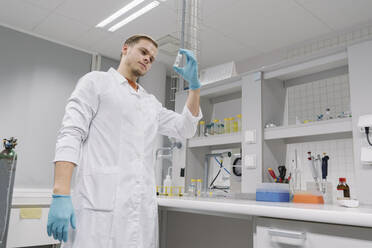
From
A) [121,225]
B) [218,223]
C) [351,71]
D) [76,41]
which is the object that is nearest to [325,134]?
[351,71]

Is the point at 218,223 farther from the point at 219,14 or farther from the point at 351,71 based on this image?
the point at 219,14

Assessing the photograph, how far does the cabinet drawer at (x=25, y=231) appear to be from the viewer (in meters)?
2.56

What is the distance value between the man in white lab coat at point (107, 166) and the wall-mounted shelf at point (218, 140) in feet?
3.96

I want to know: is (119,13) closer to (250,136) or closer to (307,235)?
(250,136)

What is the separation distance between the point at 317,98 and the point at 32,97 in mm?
2978

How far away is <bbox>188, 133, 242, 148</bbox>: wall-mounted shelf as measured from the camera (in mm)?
2482

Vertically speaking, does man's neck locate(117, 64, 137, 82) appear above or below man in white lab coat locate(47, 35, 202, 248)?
above

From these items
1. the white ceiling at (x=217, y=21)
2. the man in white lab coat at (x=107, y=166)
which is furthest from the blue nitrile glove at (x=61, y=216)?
the white ceiling at (x=217, y=21)

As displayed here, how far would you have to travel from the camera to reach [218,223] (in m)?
1.70

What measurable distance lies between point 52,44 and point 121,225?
10.4 feet

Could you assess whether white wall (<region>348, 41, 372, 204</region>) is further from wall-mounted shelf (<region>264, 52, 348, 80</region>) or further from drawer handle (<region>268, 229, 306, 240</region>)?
drawer handle (<region>268, 229, 306, 240</region>)

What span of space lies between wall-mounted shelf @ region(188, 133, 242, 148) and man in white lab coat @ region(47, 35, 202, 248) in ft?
3.96

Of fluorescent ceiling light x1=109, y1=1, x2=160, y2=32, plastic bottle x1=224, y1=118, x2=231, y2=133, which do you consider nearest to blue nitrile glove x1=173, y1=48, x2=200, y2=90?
plastic bottle x1=224, y1=118, x2=231, y2=133

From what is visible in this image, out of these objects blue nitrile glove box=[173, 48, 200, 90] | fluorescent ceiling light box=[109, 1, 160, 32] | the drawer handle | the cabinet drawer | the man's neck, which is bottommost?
the cabinet drawer
